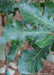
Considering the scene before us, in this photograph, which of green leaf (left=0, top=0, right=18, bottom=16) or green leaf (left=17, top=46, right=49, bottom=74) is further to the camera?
green leaf (left=0, top=0, right=18, bottom=16)

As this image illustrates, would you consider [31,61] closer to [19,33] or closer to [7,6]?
[19,33]

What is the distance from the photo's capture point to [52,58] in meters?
1.07

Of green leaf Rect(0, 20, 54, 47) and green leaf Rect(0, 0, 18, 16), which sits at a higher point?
green leaf Rect(0, 0, 18, 16)

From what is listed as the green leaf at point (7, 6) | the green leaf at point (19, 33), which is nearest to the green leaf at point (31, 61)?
the green leaf at point (19, 33)

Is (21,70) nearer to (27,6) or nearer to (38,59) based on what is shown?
(38,59)

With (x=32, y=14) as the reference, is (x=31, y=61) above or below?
Result: below

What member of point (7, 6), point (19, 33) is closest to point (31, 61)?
point (19, 33)

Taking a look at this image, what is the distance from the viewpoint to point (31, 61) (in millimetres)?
866

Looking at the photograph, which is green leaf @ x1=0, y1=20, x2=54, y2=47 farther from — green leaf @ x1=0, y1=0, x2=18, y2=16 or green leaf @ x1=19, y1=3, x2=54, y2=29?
green leaf @ x1=0, y1=0, x2=18, y2=16

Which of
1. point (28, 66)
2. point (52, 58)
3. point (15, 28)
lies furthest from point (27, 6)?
point (52, 58)

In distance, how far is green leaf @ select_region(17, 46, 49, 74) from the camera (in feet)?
2.65

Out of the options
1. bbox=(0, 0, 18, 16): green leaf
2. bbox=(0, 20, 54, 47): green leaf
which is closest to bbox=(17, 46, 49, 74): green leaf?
bbox=(0, 20, 54, 47): green leaf

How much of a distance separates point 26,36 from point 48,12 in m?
0.17

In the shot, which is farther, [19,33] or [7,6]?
[7,6]
